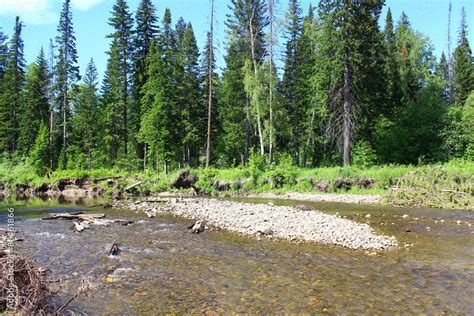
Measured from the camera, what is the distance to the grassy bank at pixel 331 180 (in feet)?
66.4

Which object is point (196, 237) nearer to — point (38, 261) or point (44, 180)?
point (38, 261)

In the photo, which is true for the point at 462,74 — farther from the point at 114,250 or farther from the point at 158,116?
the point at 114,250

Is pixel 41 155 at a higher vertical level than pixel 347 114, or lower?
lower

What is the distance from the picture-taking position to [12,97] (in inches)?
1865

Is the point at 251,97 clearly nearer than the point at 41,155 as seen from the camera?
Yes

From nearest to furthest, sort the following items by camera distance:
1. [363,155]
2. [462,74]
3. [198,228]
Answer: [198,228], [363,155], [462,74]

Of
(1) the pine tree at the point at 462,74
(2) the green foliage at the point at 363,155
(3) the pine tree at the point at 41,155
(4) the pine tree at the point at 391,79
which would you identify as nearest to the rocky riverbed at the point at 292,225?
(2) the green foliage at the point at 363,155

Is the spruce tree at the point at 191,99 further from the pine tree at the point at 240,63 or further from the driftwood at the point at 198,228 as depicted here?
the driftwood at the point at 198,228

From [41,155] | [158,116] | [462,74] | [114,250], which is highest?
[462,74]

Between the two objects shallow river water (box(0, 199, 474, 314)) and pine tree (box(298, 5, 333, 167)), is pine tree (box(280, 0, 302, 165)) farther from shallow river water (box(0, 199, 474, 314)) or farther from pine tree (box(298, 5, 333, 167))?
shallow river water (box(0, 199, 474, 314))

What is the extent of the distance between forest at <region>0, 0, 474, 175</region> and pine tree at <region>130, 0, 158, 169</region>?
0.12 metres

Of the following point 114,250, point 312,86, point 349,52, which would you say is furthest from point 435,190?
point 312,86

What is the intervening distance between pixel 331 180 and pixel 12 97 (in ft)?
144

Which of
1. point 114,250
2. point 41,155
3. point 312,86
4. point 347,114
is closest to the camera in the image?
point 114,250
